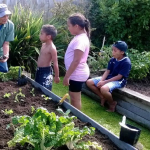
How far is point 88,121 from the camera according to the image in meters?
3.08

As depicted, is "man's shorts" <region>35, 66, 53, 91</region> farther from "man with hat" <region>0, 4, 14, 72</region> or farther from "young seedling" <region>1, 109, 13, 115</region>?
"young seedling" <region>1, 109, 13, 115</region>

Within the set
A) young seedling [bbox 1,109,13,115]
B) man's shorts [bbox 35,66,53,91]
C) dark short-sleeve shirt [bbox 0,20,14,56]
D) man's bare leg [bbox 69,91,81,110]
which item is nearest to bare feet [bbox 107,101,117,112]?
man's bare leg [bbox 69,91,81,110]

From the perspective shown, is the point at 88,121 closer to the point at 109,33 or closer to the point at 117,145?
the point at 117,145

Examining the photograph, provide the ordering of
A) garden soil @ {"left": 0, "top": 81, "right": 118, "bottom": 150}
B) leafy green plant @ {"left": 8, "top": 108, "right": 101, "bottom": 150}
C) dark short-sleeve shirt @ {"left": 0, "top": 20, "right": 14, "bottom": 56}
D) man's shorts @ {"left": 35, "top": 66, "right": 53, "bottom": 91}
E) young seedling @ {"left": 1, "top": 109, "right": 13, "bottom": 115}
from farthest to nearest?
1. dark short-sleeve shirt @ {"left": 0, "top": 20, "right": 14, "bottom": 56}
2. man's shorts @ {"left": 35, "top": 66, "right": 53, "bottom": 91}
3. young seedling @ {"left": 1, "top": 109, "right": 13, "bottom": 115}
4. garden soil @ {"left": 0, "top": 81, "right": 118, "bottom": 150}
5. leafy green plant @ {"left": 8, "top": 108, "right": 101, "bottom": 150}

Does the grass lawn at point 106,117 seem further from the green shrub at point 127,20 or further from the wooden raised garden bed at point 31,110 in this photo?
the green shrub at point 127,20

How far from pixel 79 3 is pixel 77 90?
15.9 ft

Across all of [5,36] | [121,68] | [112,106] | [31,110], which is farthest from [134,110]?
[5,36]

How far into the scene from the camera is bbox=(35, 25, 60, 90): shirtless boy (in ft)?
15.0

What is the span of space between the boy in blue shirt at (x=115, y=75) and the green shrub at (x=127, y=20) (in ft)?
8.45

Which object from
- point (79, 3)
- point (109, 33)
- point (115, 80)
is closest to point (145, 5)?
point (109, 33)

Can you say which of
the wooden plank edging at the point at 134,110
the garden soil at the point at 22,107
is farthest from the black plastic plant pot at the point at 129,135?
the wooden plank edging at the point at 134,110

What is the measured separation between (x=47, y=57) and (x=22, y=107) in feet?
4.46

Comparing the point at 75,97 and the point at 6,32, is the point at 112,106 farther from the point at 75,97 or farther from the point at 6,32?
the point at 6,32

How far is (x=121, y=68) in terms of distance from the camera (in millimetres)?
5141
